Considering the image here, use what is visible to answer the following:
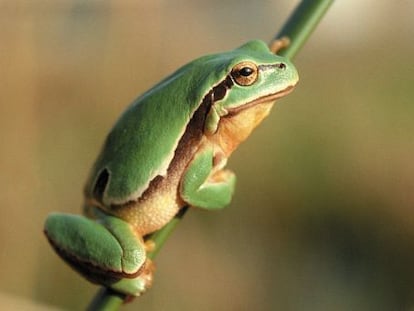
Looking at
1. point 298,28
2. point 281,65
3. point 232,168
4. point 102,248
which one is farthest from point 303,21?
point 232,168

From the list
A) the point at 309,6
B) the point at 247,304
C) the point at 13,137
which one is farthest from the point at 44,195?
the point at 309,6

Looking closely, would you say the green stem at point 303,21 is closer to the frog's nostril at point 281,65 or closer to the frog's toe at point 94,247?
the frog's nostril at point 281,65

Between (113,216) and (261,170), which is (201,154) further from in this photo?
(261,170)

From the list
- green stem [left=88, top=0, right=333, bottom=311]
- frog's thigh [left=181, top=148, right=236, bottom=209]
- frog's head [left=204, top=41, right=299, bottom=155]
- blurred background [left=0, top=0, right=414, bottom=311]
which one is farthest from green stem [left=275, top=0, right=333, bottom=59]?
blurred background [left=0, top=0, right=414, bottom=311]

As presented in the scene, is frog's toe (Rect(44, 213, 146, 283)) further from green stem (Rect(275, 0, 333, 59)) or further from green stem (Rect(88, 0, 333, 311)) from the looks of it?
green stem (Rect(275, 0, 333, 59))

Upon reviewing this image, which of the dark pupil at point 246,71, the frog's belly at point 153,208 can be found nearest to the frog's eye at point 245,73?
the dark pupil at point 246,71

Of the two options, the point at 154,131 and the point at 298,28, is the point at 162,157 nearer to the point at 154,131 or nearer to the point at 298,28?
the point at 154,131
